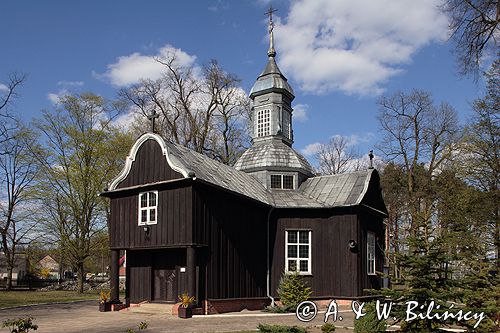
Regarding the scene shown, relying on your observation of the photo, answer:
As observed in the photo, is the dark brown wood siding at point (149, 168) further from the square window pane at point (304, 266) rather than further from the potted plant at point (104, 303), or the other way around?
the square window pane at point (304, 266)

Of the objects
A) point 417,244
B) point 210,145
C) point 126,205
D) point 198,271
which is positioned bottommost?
point 198,271

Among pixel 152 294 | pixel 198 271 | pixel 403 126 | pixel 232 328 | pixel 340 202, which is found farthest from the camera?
pixel 403 126

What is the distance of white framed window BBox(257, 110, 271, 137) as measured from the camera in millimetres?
26594

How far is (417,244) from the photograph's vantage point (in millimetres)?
10695

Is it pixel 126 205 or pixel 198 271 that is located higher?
pixel 126 205

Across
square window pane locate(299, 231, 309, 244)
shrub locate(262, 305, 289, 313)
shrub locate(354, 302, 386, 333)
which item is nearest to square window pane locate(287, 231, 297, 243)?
square window pane locate(299, 231, 309, 244)

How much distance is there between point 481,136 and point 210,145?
64.0ft

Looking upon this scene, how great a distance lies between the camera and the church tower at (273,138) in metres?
24.6

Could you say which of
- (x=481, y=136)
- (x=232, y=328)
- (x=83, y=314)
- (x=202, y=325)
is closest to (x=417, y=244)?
(x=232, y=328)

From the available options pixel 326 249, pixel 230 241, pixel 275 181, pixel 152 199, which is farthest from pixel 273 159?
pixel 152 199

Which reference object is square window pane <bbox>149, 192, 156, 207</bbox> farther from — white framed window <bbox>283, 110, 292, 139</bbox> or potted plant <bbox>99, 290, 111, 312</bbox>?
white framed window <bbox>283, 110, 292, 139</bbox>

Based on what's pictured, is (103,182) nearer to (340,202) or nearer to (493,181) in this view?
(340,202)

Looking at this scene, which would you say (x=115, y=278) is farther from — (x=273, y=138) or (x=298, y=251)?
(x=273, y=138)

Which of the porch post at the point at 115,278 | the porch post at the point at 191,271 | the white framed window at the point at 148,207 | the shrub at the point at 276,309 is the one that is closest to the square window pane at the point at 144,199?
the white framed window at the point at 148,207
